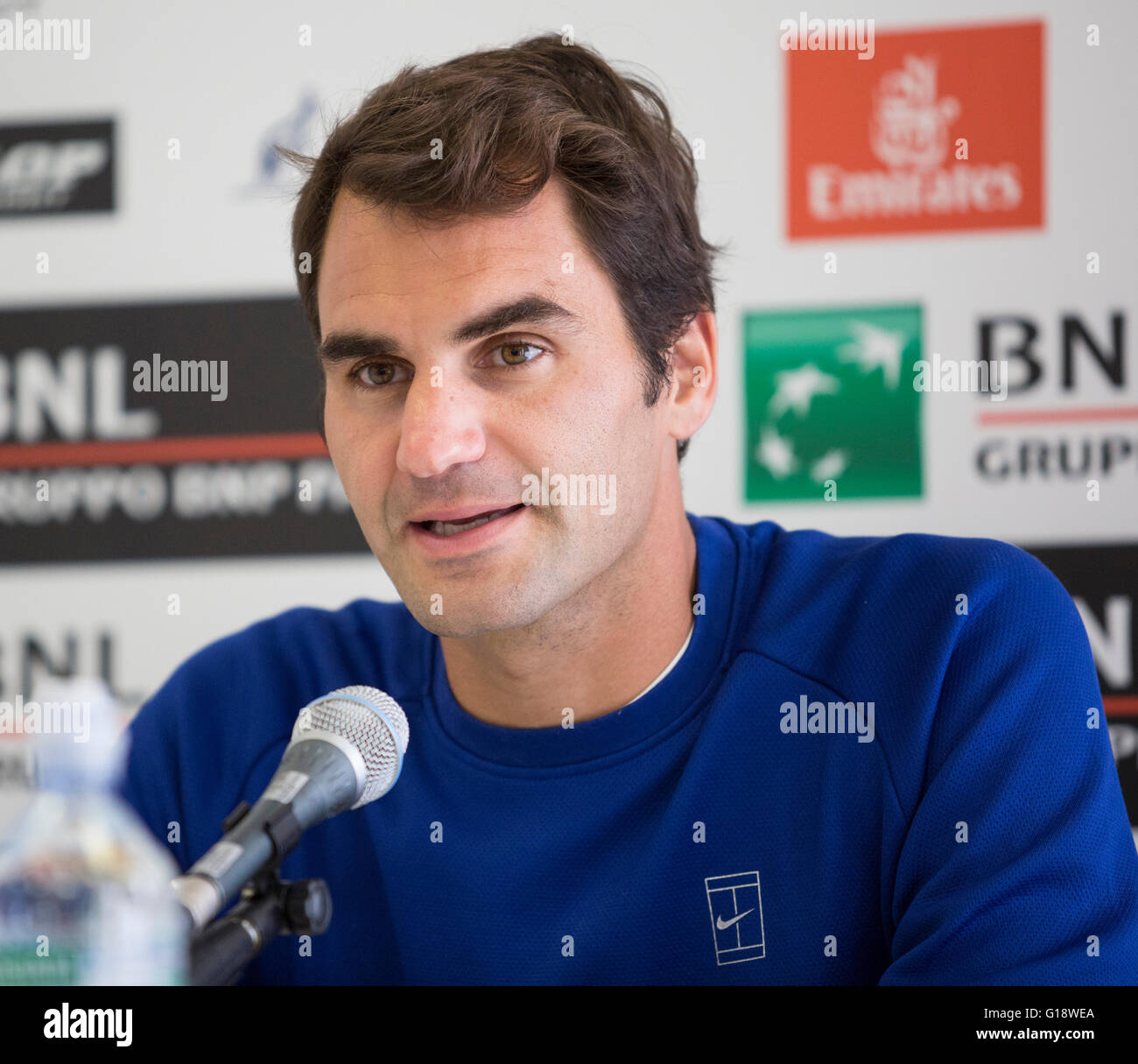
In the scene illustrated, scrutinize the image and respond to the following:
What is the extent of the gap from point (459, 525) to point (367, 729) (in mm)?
313

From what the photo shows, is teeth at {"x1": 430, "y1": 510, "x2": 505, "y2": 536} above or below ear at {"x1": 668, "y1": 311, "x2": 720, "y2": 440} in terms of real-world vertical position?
below

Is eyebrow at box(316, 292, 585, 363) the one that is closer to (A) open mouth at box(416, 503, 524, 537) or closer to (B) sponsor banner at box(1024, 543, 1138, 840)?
(A) open mouth at box(416, 503, 524, 537)

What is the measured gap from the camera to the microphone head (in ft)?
2.10

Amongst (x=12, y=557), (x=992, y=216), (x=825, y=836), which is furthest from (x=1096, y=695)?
(x=12, y=557)

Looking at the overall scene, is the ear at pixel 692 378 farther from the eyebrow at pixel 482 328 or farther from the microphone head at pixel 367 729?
the microphone head at pixel 367 729

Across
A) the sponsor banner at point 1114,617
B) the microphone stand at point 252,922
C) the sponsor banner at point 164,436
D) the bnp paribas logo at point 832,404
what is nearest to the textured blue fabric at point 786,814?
the microphone stand at point 252,922

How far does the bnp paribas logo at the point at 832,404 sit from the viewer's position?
1738 millimetres

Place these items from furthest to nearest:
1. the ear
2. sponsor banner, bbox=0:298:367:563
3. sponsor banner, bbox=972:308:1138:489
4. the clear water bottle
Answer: sponsor banner, bbox=0:298:367:563 → sponsor banner, bbox=972:308:1138:489 → the ear → the clear water bottle

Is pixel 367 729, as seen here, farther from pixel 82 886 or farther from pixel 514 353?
pixel 514 353

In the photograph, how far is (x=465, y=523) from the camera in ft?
3.09

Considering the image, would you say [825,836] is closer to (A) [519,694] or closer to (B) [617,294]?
(A) [519,694]

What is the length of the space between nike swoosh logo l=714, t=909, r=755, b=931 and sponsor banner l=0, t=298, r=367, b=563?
1.14 m

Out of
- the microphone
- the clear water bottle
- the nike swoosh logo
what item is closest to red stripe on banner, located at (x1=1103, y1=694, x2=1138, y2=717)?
the nike swoosh logo

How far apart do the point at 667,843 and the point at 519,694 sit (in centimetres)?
19
